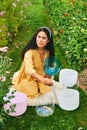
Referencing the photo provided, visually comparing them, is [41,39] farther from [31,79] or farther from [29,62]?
[31,79]

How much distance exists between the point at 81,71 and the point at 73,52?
0.37 m

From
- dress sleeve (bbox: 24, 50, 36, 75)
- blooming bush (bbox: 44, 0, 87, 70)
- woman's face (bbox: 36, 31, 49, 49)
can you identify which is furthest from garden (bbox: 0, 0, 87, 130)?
woman's face (bbox: 36, 31, 49, 49)

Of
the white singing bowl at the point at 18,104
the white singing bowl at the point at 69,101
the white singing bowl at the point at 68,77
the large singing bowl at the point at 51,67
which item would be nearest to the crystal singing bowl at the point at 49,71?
the large singing bowl at the point at 51,67

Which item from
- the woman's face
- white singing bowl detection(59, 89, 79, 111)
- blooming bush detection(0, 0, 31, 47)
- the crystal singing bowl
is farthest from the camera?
Answer: blooming bush detection(0, 0, 31, 47)

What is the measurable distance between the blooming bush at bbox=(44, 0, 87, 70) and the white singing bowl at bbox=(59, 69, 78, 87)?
455 mm

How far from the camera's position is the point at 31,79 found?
5.30 metres

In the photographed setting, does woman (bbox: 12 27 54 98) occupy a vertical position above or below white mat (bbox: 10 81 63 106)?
above

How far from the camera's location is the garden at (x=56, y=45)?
4855mm

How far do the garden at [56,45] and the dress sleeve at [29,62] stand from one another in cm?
26

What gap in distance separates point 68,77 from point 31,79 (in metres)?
0.65

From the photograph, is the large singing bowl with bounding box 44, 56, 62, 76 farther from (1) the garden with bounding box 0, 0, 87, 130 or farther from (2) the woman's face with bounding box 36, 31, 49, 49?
(1) the garden with bounding box 0, 0, 87, 130

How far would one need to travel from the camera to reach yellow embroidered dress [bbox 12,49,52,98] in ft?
17.0

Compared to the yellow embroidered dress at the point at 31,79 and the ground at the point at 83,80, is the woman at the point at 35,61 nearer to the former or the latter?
the yellow embroidered dress at the point at 31,79

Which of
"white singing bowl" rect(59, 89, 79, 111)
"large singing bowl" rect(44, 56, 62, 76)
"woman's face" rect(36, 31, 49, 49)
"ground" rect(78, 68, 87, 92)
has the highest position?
"woman's face" rect(36, 31, 49, 49)
